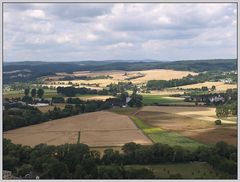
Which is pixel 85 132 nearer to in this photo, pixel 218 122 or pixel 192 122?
pixel 192 122

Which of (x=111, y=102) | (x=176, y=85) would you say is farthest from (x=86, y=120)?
(x=176, y=85)

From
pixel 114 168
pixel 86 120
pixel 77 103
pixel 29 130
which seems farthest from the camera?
pixel 77 103

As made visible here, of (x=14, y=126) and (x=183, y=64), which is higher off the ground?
(x=183, y=64)

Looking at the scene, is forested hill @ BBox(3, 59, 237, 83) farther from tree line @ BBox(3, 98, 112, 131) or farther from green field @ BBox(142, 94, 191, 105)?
tree line @ BBox(3, 98, 112, 131)

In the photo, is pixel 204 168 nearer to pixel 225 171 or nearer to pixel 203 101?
pixel 225 171

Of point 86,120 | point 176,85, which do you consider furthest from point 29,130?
point 176,85

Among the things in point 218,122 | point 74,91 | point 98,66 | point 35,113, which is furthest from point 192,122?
point 98,66

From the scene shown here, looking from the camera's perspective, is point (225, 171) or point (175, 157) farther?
point (175, 157)

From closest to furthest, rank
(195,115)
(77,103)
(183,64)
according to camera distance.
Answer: (195,115), (77,103), (183,64)
